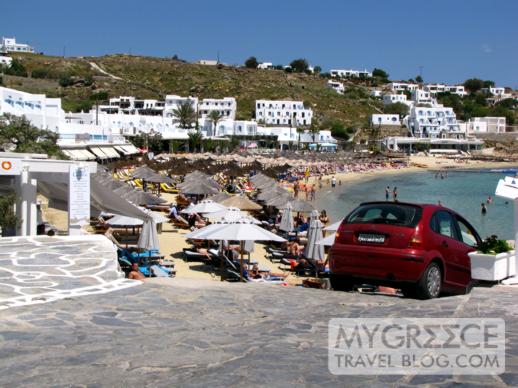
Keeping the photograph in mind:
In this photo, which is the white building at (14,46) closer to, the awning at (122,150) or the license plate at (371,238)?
the awning at (122,150)

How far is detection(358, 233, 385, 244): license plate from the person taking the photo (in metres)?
7.57

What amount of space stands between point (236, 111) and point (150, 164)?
72.8 m

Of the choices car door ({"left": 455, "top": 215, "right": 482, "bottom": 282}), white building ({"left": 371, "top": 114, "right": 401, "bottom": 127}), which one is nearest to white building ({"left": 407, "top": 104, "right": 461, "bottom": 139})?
white building ({"left": 371, "top": 114, "right": 401, "bottom": 127})

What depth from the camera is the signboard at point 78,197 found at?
37.5ft

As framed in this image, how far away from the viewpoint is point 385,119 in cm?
13675

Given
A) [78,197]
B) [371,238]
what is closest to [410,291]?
[371,238]

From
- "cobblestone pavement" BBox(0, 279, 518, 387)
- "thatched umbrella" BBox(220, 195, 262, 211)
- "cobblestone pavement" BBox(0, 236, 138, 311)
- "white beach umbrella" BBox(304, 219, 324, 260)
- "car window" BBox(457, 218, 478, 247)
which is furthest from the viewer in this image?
"thatched umbrella" BBox(220, 195, 262, 211)

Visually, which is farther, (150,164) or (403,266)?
(150,164)

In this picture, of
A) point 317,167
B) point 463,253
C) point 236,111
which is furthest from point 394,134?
point 463,253

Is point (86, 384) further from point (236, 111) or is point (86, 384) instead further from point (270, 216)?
point (236, 111)

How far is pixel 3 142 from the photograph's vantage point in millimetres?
34312

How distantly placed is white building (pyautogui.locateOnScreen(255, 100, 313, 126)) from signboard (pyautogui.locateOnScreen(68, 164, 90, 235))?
11137 cm

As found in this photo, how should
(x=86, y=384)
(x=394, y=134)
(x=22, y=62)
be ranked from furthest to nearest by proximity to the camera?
(x=22, y=62)
(x=394, y=134)
(x=86, y=384)

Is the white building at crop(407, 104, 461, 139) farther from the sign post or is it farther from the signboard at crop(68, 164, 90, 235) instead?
the sign post
